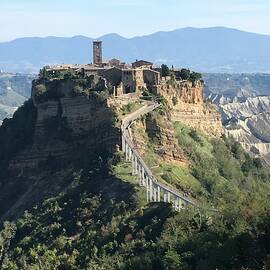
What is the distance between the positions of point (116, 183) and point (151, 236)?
259 inches

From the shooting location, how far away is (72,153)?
155 feet

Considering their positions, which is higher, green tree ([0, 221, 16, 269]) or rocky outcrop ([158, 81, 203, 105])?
rocky outcrop ([158, 81, 203, 105])

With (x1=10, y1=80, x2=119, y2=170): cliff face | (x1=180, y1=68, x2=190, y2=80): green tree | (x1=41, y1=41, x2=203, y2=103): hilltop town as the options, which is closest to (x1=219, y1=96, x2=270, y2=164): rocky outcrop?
(x1=180, y1=68, x2=190, y2=80): green tree

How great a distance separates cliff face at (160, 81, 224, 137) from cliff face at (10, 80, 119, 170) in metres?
6.68

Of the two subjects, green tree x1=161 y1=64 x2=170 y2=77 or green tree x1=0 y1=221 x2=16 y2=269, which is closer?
green tree x1=0 y1=221 x2=16 y2=269

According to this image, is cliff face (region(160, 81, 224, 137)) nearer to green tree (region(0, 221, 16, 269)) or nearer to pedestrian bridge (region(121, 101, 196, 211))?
pedestrian bridge (region(121, 101, 196, 211))

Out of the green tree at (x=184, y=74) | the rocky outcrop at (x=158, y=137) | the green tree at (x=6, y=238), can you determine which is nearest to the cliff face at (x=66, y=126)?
the rocky outcrop at (x=158, y=137)

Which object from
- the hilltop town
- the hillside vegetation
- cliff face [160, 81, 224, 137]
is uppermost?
the hilltop town

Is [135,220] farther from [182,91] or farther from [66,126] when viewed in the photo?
[182,91]

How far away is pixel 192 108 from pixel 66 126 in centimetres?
1085

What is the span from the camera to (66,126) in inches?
1892

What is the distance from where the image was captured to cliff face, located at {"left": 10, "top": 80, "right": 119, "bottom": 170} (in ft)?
151

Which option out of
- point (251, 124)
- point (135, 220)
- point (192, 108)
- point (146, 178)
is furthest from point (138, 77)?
point (251, 124)

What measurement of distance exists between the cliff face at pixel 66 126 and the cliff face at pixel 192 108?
668cm
